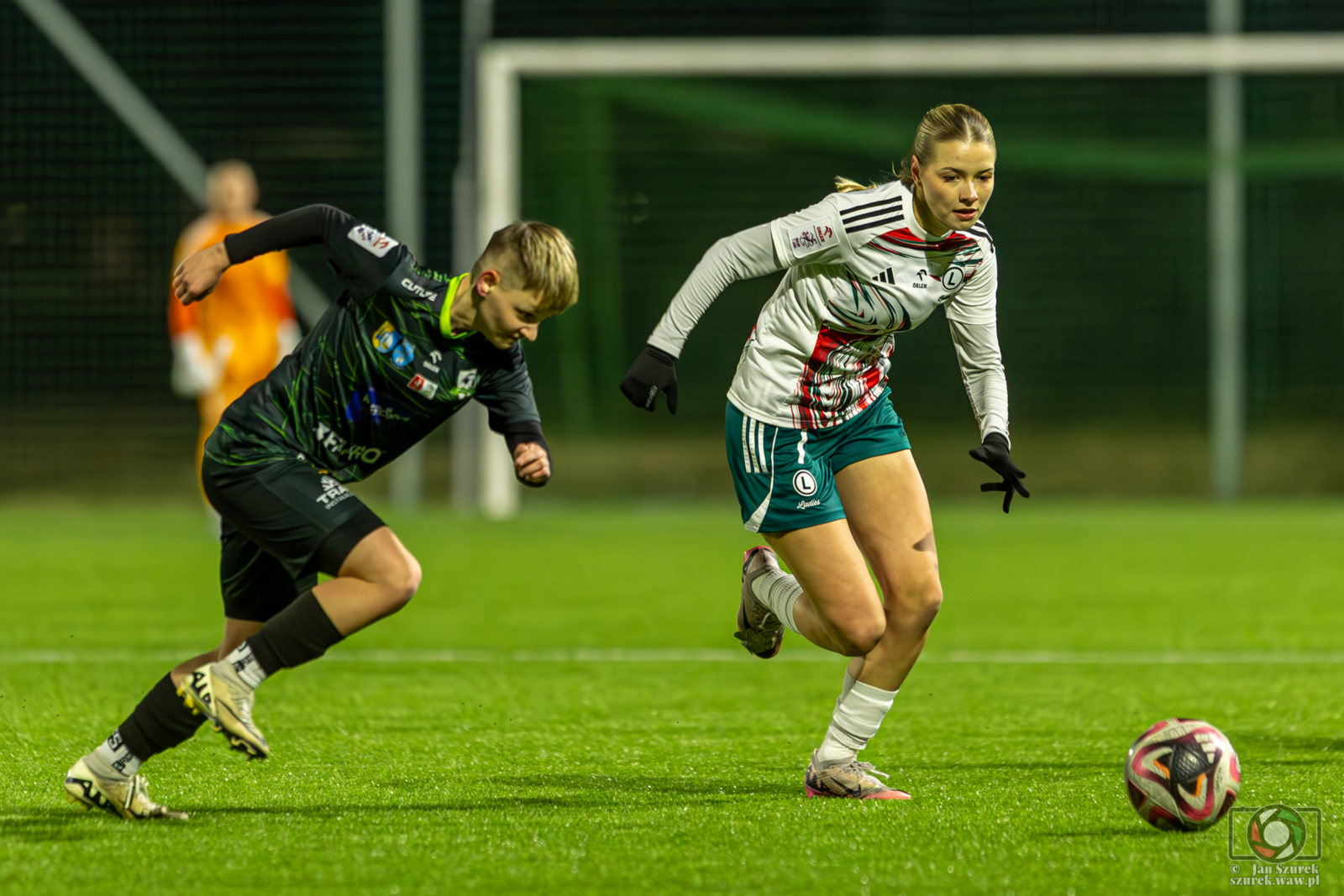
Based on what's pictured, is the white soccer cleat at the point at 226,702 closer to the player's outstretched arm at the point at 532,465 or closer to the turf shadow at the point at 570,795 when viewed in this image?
the turf shadow at the point at 570,795

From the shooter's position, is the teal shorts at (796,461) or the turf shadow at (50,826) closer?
the turf shadow at (50,826)

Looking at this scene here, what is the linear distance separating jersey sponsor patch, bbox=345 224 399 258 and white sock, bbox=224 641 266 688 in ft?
3.26

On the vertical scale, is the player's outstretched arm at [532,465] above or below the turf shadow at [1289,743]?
above

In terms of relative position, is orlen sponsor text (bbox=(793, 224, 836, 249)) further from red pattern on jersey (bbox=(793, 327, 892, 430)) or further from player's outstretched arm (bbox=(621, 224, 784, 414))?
red pattern on jersey (bbox=(793, 327, 892, 430))

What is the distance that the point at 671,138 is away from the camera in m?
14.2

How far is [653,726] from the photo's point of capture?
18.4 ft

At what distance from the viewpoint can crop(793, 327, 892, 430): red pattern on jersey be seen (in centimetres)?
459

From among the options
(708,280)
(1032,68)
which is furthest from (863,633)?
(1032,68)

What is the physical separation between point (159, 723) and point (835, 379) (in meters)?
1.89

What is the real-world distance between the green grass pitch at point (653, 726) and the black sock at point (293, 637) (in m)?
0.39

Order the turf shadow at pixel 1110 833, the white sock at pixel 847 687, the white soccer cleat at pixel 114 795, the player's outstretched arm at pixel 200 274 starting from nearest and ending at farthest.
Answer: the turf shadow at pixel 1110 833 → the white soccer cleat at pixel 114 795 → the player's outstretched arm at pixel 200 274 → the white sock at pixel 847 687

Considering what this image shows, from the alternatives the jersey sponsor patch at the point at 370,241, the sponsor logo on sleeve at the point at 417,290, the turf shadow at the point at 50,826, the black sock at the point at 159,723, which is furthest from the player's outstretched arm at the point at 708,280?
the turf shadow at the point at 50,826

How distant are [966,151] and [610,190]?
10.0 metres

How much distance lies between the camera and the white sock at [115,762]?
13.2 feet
